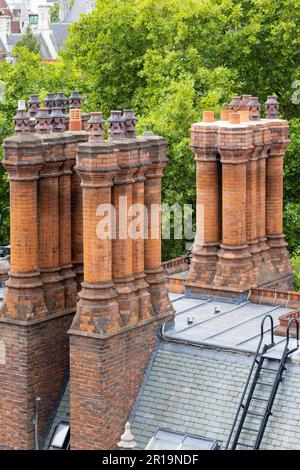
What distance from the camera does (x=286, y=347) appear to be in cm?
3125

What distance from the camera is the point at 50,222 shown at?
3347 cm

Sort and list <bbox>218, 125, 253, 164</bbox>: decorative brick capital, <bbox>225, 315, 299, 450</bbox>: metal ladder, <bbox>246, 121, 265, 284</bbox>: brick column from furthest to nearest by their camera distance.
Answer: <bbox>246, 121, 265, 284</bbox>: brick column < <bbox>218, 125, 253, 164</bbox>: decorative brick capital < <bbox>225, 315, 299, 450</bbox>: metal ladder

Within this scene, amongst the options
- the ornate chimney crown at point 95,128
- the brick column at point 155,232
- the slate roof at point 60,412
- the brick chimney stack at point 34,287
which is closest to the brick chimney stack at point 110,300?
the ornate chimney crown at point 95,128

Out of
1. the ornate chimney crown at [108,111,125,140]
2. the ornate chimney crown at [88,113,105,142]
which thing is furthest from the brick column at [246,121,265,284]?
the ornate chimney crown at [88,113,105,142]

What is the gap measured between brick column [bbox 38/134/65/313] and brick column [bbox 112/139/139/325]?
1.91 m

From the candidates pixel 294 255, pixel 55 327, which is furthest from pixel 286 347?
pixel 294 255

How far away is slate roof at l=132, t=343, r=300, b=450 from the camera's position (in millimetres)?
30531

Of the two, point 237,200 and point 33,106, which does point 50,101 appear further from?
point 237,200

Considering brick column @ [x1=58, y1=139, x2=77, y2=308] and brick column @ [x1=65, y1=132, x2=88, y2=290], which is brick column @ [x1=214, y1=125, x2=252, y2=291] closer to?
brick column @ [x1=65, y1=132, x2=88, y2=290]

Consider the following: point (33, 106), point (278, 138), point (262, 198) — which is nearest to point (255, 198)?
point (262, 198)

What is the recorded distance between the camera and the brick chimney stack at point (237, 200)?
37.7m

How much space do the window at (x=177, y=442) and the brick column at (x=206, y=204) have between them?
8139mm

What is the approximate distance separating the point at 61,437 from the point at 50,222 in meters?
5.23

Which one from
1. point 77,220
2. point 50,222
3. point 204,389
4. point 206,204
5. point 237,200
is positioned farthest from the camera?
point 206,204
